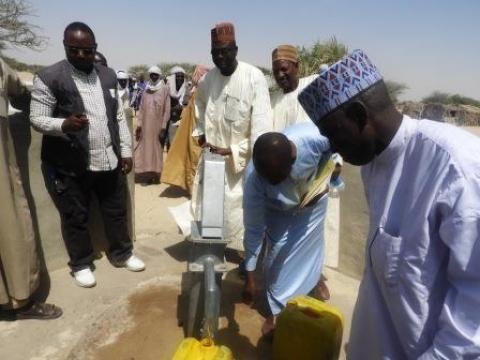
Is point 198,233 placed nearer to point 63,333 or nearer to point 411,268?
point 411,268

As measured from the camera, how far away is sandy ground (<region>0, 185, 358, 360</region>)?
2.71 meters

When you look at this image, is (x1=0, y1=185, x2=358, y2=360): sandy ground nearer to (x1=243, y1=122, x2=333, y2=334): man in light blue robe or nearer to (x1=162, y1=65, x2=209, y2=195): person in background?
(x1=243, y1=122, x2=333, y2=334): man in light blue robe

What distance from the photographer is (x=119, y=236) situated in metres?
3.73

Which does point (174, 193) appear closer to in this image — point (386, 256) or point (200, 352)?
point (200, 352)

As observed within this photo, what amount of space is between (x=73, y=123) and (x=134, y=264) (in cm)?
142

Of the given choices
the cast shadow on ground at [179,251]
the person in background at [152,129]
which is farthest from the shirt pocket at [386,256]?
the person in background at [152,129]

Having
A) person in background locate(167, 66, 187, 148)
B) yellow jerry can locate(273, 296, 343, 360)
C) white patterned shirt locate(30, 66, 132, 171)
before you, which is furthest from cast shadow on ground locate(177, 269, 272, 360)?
person in background locate(167, 66, 187, 148)

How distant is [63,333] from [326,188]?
203 centimetres

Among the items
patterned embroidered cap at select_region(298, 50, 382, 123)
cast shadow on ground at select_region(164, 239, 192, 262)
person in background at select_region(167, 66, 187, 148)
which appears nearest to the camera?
patterned embroidered cap at select_region(298, 50, 382, 123)

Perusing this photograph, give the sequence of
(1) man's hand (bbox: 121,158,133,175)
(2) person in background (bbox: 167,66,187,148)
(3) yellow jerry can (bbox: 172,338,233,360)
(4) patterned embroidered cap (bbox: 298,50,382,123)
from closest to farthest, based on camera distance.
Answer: (4) patterned embroidered cap (bbox: 298,50,382,123) → (3) yellow jerry can (bbox: 172,338,233,360) → (1) man's hand (bbox: 121,158,133,175) → (2) person in background (bbox: 167,66,187,148)

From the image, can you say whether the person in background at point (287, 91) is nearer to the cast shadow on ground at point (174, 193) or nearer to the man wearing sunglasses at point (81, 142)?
the man wearing sunglasses at point (81, 142)

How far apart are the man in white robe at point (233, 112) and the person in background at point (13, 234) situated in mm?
1403

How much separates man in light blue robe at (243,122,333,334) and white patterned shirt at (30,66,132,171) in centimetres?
130

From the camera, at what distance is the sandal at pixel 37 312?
2.97m
